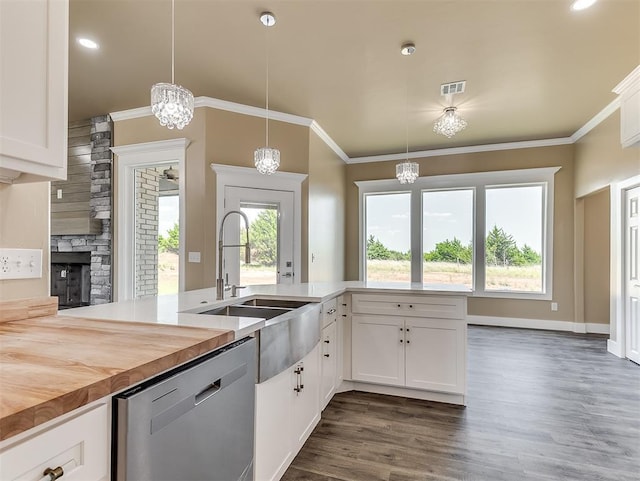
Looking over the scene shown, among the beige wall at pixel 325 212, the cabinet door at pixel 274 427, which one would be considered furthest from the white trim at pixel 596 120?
the cabinet door at pixel 274 427

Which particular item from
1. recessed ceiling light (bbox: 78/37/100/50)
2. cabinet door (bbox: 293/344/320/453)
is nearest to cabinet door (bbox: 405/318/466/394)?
cabinet door (bbox: 293/344/320/453)

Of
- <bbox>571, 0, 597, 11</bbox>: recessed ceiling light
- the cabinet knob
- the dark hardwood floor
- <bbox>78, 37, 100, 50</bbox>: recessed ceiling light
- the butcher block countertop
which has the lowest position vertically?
the dark hardwood floor

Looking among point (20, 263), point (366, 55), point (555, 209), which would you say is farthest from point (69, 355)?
point (555, 209)

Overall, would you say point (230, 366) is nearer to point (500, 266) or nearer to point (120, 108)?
point (120, 108)

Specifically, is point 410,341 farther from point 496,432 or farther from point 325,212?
point 325,212

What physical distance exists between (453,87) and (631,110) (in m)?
1.58

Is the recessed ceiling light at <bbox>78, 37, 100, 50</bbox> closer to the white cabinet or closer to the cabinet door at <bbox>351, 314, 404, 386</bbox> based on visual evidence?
the white cabinet

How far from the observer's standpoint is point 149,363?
0.88 metres

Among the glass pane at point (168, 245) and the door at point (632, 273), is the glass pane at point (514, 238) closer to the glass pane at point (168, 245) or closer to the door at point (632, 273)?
the door at point (632, 273)

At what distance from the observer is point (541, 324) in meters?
5.35

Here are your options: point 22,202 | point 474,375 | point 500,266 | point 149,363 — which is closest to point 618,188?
point 500,266

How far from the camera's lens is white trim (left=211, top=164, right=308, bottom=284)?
3.97 metres

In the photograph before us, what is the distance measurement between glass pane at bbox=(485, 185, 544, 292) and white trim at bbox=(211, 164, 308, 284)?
3.33 meters

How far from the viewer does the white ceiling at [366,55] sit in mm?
2463
